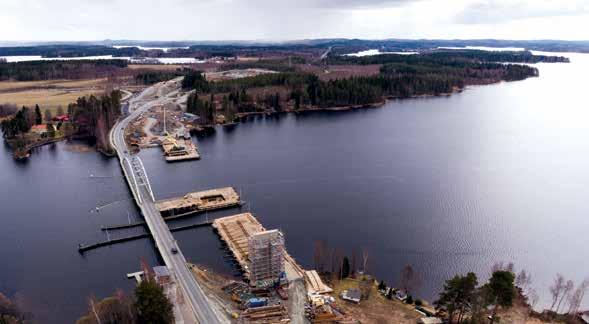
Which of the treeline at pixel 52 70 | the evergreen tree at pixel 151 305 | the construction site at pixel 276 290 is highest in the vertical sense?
the treeline at pixel 52 70

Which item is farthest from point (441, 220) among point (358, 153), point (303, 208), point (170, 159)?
point (170, 159)

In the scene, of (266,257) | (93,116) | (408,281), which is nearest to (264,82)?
(93,116)

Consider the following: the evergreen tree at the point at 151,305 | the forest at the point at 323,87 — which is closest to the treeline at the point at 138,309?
the evergreen tree at the point at 151,305

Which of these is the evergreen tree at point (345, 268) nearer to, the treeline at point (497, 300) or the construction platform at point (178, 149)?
the treeline at point (497, 300)

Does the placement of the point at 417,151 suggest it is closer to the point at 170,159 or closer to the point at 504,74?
the point at 170,159

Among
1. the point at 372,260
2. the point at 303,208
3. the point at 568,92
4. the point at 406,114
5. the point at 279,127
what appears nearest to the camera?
the point at 372,260

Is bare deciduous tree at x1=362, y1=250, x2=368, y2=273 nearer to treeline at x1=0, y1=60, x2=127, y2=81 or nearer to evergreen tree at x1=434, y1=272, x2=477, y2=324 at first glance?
evergreen tree at x1=434, y1=272, x2=477, y2=324

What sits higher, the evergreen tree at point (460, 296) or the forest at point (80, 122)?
the forest at point (80, 122)
